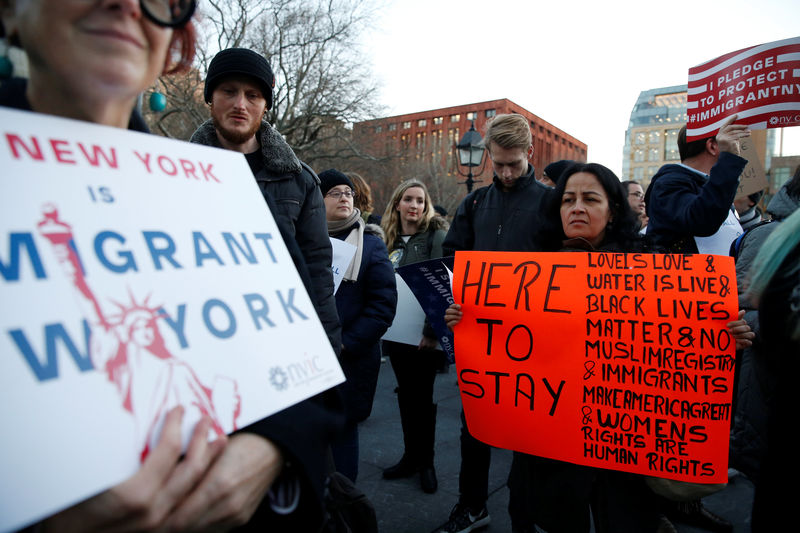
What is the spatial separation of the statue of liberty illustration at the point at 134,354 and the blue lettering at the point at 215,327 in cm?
7

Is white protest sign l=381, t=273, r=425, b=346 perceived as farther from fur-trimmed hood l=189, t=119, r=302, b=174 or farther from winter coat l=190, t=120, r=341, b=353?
fur-trimmed hood l=189, t=119, r=302, b=174

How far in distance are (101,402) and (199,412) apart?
138 mm

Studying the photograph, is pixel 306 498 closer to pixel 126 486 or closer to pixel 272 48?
pixel 126 486

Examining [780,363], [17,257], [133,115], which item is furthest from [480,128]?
[17,257]

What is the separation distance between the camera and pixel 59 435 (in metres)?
0.58

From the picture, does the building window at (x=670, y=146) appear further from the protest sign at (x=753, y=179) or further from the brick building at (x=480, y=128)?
the protest sign at (x=753, y=179)

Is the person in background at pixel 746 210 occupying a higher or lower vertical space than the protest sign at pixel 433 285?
higher

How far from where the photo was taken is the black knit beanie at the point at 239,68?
201cm

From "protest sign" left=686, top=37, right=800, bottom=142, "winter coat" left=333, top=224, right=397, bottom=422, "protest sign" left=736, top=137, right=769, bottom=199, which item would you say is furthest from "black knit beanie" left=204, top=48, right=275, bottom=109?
"protest sign" left=736, top=137, right=769, bottom=199

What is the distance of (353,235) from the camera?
3.10 meters

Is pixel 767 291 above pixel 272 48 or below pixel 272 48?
below

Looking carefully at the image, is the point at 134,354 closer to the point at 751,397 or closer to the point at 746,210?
the point at 751,397

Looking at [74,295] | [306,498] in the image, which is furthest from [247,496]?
[74,295]

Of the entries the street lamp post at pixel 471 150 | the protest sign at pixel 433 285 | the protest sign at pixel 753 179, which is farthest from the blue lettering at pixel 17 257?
the street lamp post at pixel 471 150
